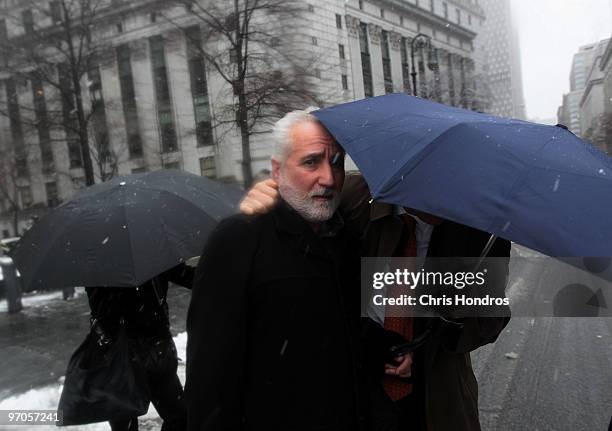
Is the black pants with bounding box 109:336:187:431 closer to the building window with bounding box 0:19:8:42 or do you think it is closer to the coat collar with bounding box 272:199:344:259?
the coat collar with bounding box 272:199:344:259

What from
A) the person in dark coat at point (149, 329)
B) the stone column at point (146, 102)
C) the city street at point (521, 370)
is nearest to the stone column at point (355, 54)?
the city street at point (521, 370)

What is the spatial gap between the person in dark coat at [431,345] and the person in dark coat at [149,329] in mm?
1375

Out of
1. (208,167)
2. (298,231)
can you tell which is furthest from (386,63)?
(298,231)

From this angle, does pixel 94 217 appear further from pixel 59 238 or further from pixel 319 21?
pixel 319 21

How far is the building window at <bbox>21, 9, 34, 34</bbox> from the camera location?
12.6 m

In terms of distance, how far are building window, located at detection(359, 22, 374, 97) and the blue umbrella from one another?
255 inches

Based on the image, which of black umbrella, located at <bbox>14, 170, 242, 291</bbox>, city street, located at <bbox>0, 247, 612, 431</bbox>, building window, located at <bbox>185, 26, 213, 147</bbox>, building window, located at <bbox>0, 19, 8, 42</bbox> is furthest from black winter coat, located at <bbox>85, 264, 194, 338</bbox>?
building window, located at <bbox>0, 19, 8, 42</bbox>

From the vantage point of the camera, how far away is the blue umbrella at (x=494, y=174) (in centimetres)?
130

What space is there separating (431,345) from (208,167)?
24.8 ft

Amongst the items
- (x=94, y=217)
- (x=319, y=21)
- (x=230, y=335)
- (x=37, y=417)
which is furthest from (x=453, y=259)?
(x=319, y=21)

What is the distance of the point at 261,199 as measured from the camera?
5.57 ft

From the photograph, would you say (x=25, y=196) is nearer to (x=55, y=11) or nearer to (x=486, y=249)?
(x=55, y=11)

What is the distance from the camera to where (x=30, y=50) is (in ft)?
41.0

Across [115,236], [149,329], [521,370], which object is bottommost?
[521,370]
